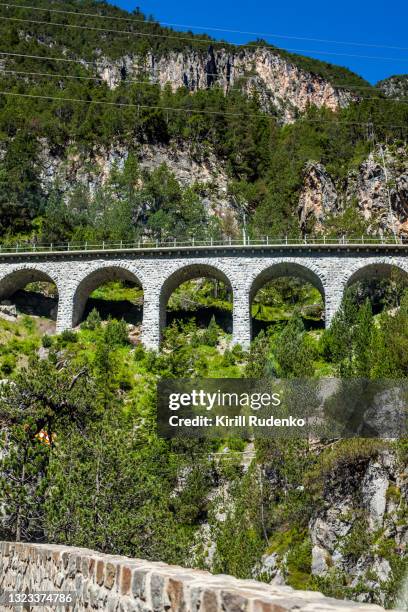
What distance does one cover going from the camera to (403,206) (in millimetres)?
55781

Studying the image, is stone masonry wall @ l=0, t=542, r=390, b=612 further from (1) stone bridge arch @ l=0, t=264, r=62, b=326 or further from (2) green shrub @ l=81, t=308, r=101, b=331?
(1) stone bridge arch @ l=0, t=264, r=62, b=326

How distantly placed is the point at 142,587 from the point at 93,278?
128 feet

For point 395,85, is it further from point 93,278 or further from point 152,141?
point 93,278

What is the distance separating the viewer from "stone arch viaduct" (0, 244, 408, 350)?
4000cm

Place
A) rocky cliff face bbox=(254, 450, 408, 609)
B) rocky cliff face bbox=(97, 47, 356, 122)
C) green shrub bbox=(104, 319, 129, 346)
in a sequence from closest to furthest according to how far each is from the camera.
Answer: rocky cliff face bbox=(254, 450, 408, 609) → green shrub bbox=(104, 319, 129, 346) → rocky cliff face bbox=(97, 47, 356, 122)

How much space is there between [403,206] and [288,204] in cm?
1398

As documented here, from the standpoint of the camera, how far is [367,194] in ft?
193

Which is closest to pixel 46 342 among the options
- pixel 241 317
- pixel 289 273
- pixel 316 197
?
pixel 241 317

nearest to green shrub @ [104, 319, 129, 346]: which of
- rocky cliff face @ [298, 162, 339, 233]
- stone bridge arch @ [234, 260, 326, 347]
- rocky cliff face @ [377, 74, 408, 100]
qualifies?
stone bridge arch @ [234, 260, 326, 347]

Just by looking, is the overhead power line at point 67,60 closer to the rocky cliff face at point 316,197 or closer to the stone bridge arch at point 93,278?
the rocky cliff face at point 316,197

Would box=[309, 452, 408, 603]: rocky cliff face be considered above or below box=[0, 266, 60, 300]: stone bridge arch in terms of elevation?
below

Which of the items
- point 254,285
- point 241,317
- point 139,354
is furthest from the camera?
point 254,285

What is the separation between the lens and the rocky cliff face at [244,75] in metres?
100

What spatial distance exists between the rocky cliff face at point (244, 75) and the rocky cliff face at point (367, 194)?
3919 centimetres
